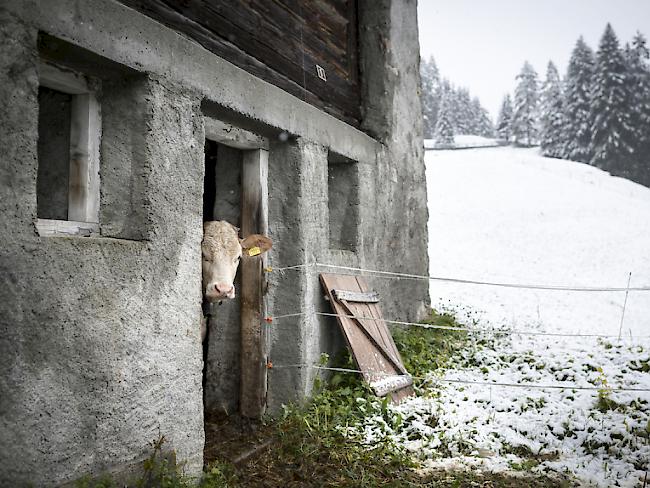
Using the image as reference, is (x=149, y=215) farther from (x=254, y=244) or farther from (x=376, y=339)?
(x=376, y=339)

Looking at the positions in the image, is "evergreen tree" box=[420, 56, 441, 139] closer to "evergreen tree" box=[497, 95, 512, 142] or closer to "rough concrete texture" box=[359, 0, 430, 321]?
"evergreen tree" box=[497, 95, 512, 142]

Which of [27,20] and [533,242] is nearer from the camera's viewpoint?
[27,20]

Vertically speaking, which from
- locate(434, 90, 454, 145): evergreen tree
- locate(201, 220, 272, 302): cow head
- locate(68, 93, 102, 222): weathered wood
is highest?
locate(434, 90, 454, 145): evergreen tree

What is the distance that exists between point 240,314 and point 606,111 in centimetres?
4193

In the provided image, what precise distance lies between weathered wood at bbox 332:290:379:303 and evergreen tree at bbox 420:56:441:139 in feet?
213

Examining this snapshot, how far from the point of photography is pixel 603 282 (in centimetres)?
1644

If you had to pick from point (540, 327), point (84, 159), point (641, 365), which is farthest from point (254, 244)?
point (540, 327)

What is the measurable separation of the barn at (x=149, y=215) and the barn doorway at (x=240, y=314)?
0.8 inches

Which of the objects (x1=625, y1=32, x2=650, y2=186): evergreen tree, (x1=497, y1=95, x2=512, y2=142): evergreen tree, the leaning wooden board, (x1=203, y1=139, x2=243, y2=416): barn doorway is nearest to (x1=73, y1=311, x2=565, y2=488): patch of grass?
the leaning wooden board

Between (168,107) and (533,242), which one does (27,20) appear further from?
(533,242)

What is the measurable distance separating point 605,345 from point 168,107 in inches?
279

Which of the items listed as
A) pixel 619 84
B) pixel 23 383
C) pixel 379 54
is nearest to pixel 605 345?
pixel 379 54

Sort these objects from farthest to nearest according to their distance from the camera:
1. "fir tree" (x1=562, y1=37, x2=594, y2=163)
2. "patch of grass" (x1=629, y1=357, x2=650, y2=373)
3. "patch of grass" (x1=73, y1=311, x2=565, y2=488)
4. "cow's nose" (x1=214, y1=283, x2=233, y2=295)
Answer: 1. "fir tree" (x1=562, y1=37, x2=594, y2=163)
2. "patch of grass" (x1=629, y1=357, x2=650, y2=373)
3. "cow's nose" (x1=214, y1=283, x2=233, y2=295)
4. "patch of grass" (x1=73, y1=311, x2=565, y2=488)

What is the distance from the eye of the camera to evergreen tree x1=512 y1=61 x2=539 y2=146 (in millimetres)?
61094
